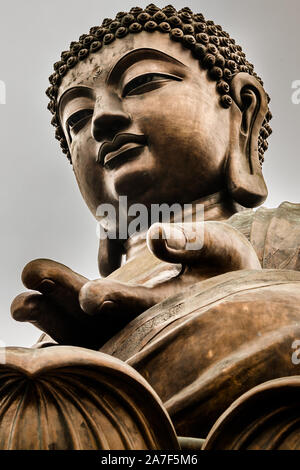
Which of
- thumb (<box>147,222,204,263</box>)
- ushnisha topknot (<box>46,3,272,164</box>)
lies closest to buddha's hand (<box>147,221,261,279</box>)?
thumb (<box>147,222,204,263</box>)

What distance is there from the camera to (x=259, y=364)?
2.37 m

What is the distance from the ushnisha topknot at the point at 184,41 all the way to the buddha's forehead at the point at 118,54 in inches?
1.2

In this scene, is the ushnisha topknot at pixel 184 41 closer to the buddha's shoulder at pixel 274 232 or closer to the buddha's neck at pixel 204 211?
the buddha's neck at pixel 204 211

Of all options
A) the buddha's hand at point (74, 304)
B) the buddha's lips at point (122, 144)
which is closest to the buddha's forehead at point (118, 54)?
the buddha's lips at point (122, 144)

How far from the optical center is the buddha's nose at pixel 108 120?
382 cm

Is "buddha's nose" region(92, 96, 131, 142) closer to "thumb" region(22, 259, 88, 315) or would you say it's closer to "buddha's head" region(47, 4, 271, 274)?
"buddha's head" region(47, 4, 271, 274)

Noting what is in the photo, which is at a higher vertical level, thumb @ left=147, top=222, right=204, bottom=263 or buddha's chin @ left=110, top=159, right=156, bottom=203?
buddha's chin @ left=110, top=159, right=156, bottom=203

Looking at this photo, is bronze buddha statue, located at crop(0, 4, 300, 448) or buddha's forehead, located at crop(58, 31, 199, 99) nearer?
bronze buddha statue, located at crop(0, 4, 300, 448)

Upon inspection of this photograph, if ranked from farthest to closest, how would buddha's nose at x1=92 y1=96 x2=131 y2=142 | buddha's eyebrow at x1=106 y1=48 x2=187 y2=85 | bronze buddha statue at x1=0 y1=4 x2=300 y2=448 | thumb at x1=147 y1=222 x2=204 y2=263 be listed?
buddha's eyebrow at x1=106 y1=48 x2=187 y2=85, buddha's nose at x1=92 y1=96 x2=131 y2=142, thumb at x1=147 y1=222 x2=204 y2=263, bronze buddha statue at x1=0 y1=4 x2=300 y2=448

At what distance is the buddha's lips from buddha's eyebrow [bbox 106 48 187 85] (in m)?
0.36

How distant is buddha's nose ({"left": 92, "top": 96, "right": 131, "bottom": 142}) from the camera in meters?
3.82

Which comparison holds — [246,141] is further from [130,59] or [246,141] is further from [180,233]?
[180,233]

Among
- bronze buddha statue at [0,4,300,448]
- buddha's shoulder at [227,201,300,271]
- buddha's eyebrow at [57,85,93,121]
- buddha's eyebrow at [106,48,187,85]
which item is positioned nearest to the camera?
bronze buddha statue at [0,4,300,448]
